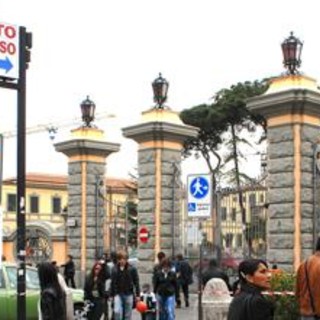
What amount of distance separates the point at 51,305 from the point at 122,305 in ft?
22.5

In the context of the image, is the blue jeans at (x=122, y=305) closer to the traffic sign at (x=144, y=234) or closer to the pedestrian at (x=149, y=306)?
the pedestrian at (x=149, y=306)

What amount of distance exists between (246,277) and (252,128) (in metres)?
36.8

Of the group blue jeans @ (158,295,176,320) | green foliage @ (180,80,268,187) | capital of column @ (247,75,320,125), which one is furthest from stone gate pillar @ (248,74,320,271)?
green foliage @ (180,80,268,187)

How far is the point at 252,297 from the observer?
223 inches

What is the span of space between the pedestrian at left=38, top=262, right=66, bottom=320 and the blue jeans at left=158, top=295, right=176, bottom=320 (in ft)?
24.0

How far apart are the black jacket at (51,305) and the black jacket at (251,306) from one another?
10.2 ft

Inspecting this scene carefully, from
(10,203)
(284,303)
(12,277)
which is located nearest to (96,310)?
(12,277)

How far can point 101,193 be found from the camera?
24.3 m

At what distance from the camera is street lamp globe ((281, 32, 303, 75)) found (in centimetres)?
1698

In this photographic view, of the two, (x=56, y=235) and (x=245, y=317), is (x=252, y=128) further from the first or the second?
(x=245, y=317)

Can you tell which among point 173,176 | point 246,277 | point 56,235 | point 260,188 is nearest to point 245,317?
point 246,277

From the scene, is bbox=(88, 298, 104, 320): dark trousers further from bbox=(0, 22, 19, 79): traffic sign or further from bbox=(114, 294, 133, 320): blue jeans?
bbox=(0, 22, 19, 79): traffic sign

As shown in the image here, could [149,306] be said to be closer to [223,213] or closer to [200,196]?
[200,196]

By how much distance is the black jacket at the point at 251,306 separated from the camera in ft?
18.4
